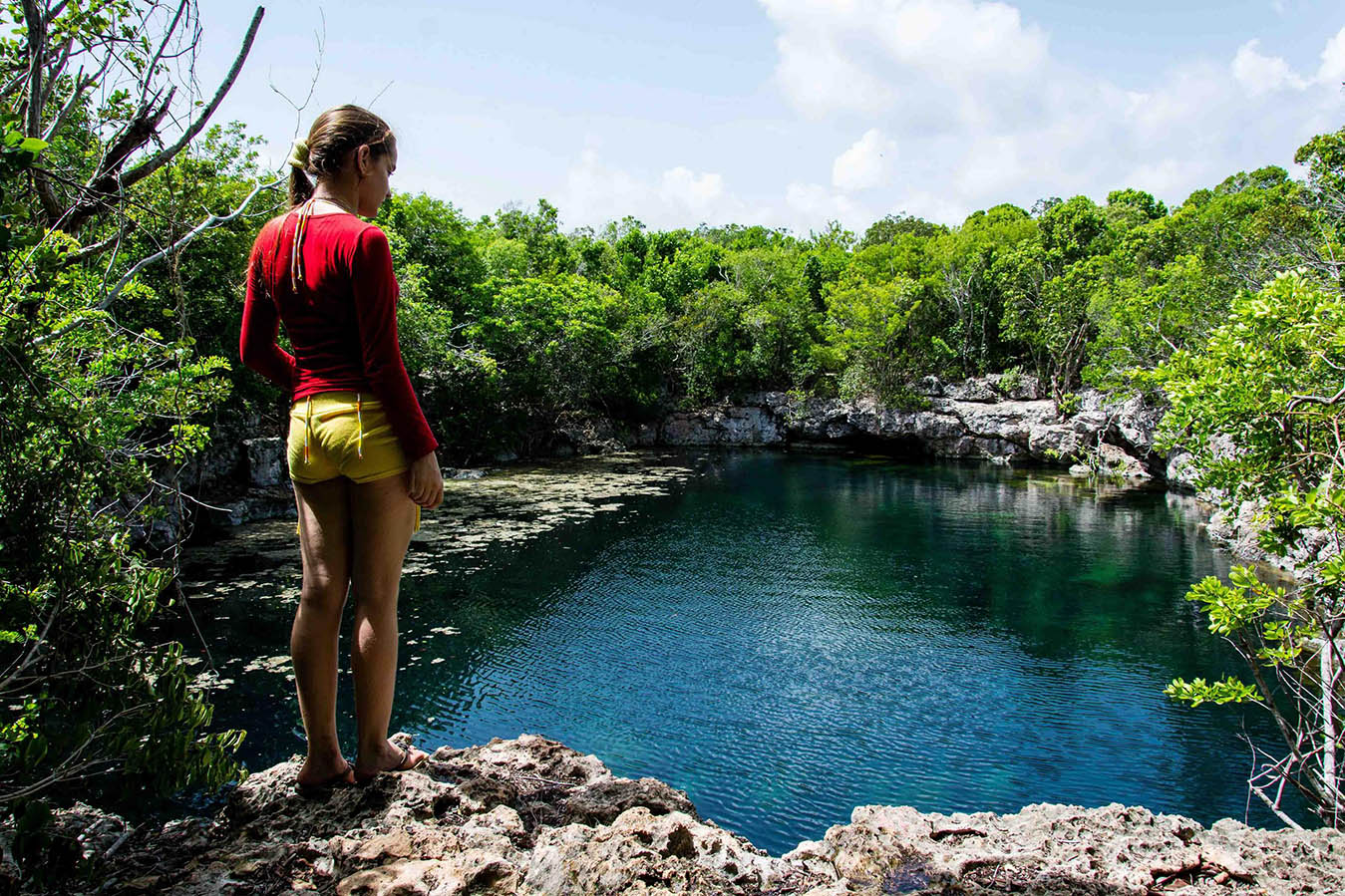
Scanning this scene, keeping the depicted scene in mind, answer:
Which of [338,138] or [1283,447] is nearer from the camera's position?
[338,138]

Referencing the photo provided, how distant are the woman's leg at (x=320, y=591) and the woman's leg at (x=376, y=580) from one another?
1.4 inches

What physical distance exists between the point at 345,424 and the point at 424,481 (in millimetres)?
244

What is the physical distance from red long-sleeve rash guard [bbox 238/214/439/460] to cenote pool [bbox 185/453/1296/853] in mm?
3754

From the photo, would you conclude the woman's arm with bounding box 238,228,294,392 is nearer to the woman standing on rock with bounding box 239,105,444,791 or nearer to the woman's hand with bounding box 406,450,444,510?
the woman standing on rock with bounding box 239,105,444,791

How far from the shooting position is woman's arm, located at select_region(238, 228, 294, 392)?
2.29 m

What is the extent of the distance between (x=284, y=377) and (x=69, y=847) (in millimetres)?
1227

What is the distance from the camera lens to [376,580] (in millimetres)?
2180

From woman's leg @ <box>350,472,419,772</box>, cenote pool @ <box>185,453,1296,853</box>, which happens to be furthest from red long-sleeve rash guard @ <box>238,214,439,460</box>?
cenote pool @ <box>185,453,1296,853</box>

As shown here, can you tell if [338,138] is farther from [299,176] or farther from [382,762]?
[382,762]

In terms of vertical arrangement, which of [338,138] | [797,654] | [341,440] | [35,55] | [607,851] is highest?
[35,55]

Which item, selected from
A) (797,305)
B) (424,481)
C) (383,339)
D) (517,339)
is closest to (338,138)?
(383,339)

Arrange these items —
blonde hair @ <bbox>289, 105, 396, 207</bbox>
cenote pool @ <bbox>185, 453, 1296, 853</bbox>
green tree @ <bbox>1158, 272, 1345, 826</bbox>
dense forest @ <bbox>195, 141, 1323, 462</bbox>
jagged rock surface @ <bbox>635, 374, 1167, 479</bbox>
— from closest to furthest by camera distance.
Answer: blonde hair @ <bbox>289, 105, 396, 207</bbox>
green tree @ <bbox>1158, 272, 1345, 826</bbox>
cenote pool @ <bbox>185, 453, 1296, 853</bbox>
dense forest @ <bbox>195, 141, 1323, 462</bbox>
jagged rock surface @ <bbox>635, 374, 1167, 479</bbox>

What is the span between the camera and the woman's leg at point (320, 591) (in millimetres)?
2154

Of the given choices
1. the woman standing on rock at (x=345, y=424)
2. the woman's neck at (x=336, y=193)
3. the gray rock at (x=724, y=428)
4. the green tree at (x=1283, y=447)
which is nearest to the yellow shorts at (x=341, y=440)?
the woman standing on rock at (x=345, y=424)
